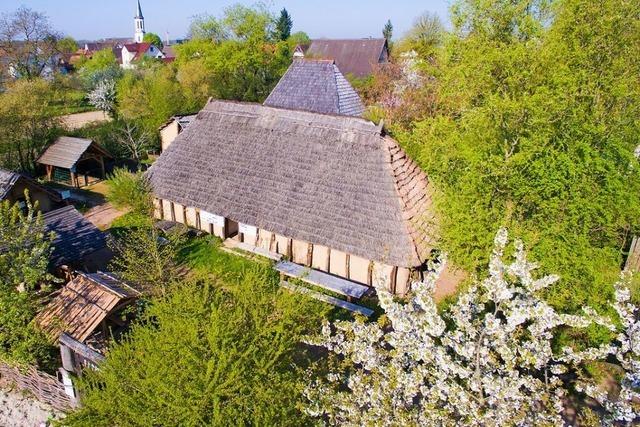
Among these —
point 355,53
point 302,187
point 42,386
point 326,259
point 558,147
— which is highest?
point 355,53

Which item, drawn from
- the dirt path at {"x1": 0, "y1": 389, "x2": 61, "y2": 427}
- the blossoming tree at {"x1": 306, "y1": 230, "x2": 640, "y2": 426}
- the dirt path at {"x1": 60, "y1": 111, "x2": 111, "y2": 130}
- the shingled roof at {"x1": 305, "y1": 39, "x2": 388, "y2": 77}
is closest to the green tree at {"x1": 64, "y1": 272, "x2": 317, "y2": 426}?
the blossoming tree at {"x1": 306, "y1": 230, "x2": 640, "y2": 426}

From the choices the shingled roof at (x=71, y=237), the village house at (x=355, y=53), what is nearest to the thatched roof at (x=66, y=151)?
the shingled roof at (x=71, y=237)

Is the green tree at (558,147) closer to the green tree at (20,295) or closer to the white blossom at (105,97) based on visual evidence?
the green tree at (20,295)

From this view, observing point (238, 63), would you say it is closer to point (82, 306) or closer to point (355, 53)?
point (355, 53)

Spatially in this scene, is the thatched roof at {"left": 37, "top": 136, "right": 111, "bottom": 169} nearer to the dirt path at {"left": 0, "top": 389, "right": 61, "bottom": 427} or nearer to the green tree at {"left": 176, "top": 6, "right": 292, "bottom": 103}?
the green tree at {"left": 176, "top": 6, "right": 292, "bottom": 103}

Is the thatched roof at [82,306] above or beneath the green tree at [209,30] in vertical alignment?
beneath

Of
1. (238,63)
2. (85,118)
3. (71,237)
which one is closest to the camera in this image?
(71,237)

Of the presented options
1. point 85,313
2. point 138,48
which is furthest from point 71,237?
point 138,48
